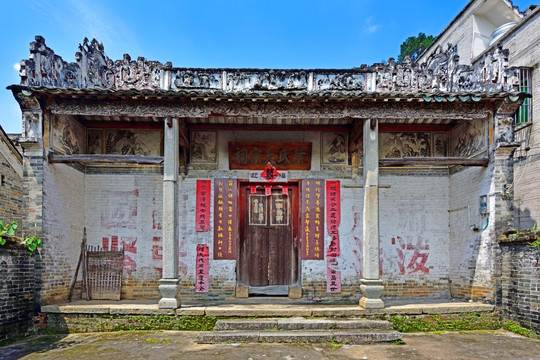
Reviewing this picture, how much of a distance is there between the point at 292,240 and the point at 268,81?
144 inches

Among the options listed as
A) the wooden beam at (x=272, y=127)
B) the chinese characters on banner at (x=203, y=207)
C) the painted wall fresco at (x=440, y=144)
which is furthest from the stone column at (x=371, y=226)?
the chinese characters on banner at (x=203, y=207)

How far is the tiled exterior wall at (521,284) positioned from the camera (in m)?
6.61

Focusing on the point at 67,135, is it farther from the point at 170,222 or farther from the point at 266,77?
the point at 266,77

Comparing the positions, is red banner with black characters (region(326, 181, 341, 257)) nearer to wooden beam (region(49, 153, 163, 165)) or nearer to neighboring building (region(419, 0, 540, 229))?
wooden beam (region(49, 153, 163, 165))

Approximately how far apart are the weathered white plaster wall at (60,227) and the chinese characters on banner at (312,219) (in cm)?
491

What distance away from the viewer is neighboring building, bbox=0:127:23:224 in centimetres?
945

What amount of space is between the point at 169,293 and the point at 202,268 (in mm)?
1678

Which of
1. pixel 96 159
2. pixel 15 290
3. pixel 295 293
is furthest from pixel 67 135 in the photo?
pixel 295 293

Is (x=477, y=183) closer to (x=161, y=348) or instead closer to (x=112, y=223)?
(x=161, y=348)

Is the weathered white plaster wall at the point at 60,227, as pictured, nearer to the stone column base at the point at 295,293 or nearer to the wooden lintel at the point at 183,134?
the wooden lintel at the point at 183,134

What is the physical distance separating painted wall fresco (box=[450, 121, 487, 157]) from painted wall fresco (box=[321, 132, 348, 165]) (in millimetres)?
2488

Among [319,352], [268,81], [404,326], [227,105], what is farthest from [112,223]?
[404,326]

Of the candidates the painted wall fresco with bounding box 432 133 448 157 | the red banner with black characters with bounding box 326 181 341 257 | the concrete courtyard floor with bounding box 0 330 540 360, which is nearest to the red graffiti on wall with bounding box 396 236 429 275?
the red banner with black characters with bounding box 326 181 341 257

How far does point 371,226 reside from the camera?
7391mm
